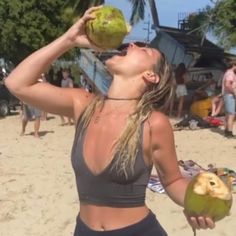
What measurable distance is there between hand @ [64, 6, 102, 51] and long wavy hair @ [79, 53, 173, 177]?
31 centimetres

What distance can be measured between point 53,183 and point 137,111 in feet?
19.6

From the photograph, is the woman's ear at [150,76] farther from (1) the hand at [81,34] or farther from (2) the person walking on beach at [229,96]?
(2) the person walking on beach at [229,96]

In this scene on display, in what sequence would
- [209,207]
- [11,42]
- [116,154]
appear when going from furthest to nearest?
1. [11,42]
2. [116,154]
3. [209,207]

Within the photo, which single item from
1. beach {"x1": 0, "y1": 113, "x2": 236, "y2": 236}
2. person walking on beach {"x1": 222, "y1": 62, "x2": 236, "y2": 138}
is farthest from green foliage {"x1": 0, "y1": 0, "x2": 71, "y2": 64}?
person walking on beach {"x1": 222, "y1": 62, "x2": 236, "y2": 138}

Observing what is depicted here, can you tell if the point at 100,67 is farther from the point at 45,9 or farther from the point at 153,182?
the point at 45,9

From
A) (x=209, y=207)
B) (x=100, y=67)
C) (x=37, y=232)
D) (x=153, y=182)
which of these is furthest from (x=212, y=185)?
(x=100, y=67)

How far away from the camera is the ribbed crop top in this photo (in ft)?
8.55

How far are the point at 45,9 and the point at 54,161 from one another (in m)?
25.7

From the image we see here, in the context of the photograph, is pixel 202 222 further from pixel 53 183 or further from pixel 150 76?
pixel 53 183

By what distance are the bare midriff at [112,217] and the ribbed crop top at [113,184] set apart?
23mm

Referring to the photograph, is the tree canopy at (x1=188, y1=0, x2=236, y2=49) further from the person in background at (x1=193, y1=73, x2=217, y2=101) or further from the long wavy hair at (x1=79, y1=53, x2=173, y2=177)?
the long wavy hair at (x1=79, y1=53, x2=173, y2=177)

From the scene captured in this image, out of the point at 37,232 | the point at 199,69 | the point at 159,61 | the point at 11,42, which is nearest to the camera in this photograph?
the point at 159,61

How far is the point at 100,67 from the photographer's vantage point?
18078mm

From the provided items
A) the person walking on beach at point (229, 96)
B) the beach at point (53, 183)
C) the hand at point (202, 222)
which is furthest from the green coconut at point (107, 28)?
the person walking on beach at point (229, 96)
